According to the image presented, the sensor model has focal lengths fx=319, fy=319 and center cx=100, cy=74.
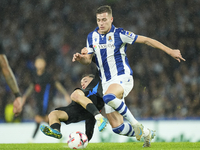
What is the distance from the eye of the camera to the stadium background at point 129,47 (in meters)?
8.60

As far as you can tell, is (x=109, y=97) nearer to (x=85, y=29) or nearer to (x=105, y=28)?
(x=105, y=28)

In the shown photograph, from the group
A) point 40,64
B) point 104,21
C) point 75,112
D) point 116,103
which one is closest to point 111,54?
point 104,21

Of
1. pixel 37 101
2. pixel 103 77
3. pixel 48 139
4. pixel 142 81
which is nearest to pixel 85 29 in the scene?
pixel 142 81

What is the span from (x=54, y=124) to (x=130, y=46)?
19.4ft

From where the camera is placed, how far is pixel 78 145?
3795 millimetres

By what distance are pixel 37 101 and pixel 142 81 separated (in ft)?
10.1

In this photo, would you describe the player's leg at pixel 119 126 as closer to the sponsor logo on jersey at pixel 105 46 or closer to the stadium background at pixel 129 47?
the sponsor logo on jersey at pixel 105 46

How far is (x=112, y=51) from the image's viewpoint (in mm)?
4305

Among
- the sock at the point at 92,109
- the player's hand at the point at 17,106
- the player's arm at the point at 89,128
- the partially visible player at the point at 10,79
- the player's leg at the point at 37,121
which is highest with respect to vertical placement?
the partially visible player at the point at 10,79

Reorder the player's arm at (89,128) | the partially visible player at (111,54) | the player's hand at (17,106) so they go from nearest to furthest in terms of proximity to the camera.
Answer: the player's hand at (17,106) → the partially visible player at (111,54) → the player's arm at (89,128)

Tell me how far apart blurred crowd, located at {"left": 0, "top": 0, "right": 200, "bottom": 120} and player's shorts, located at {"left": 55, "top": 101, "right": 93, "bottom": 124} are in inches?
158

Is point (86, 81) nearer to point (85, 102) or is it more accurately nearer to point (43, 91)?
point (85, 102)

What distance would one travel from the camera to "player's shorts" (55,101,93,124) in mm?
4336

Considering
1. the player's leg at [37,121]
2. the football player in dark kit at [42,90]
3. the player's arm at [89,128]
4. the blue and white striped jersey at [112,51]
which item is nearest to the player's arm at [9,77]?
the blue and white striped jersey at [112,51]
